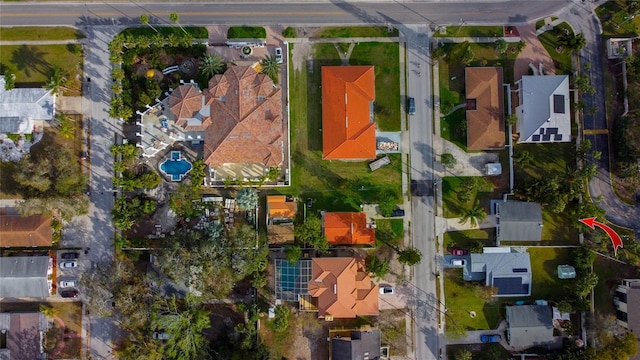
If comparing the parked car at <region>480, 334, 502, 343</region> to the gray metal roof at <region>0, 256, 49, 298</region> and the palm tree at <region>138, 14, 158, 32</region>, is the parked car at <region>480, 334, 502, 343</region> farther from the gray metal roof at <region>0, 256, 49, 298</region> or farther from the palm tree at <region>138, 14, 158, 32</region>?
the palm tree at <region>138, 14, 158, 32</region>

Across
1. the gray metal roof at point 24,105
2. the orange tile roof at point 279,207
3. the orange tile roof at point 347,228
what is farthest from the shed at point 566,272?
the gray metal roof at point 24,105

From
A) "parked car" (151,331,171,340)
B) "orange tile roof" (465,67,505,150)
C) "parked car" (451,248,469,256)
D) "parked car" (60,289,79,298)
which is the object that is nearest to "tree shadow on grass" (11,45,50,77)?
"parked car" (60,289,79,298)

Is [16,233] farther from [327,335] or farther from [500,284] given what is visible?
[500,284]

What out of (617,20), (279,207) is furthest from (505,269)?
(617,20)

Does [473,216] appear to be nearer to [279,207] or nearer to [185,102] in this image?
[279,207]

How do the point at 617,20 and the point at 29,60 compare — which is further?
the point at 617,20

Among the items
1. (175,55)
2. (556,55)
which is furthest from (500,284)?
(175,55)
